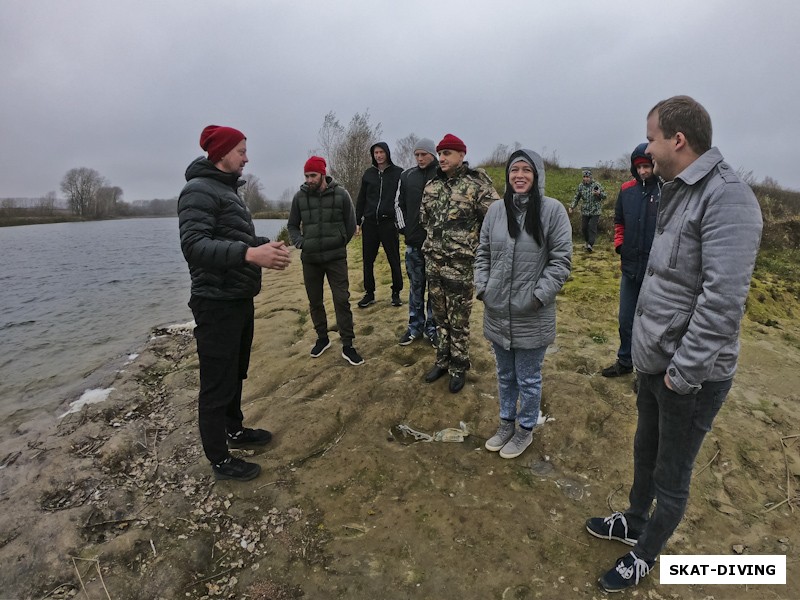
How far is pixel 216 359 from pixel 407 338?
8.99 feet

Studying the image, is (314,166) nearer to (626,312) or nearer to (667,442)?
(626,312)

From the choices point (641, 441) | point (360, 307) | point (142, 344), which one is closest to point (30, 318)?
point (142, 344)

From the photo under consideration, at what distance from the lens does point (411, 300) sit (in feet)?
16.9

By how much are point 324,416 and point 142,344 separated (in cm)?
496

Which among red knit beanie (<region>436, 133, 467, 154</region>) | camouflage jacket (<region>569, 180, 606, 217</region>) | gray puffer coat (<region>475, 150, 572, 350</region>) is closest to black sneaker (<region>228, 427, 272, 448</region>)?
gray puffer coat (<region>475, 150, 572, 350</region>)

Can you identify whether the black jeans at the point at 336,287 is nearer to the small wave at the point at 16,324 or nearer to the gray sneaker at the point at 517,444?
the gray sneaker at the point at 517,444

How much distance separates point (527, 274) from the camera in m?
2.86

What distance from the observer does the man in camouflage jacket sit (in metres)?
9.45

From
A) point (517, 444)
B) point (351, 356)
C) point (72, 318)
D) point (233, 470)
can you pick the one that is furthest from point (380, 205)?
point (72, 318)

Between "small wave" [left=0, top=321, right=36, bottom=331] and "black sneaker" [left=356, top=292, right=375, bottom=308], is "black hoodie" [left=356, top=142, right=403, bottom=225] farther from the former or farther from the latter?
"small wave" [left=0, top=321, right=36, bottom=331]

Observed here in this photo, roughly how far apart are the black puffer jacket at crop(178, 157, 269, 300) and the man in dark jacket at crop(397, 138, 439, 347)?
223 centimetres

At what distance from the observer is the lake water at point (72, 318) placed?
5.53 metres

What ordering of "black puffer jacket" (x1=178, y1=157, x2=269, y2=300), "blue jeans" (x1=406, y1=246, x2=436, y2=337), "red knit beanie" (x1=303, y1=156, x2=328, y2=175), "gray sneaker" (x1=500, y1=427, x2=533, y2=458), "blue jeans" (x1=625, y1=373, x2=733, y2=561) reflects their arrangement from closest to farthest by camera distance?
"blue jeans" (x1=625, y1=373, x2=733, y2=561) → "black puffer jacket" (x1=178, y1=157, x2=269, y2=300) → "gray sneaker" (x1=500, y1=427, x2=533, y2=458) → "red knit beanie" (x1=303, y1=156, x2=328, y2=175) → "blue jeans" (x1=406, y1=246, x2=436, y2=337)

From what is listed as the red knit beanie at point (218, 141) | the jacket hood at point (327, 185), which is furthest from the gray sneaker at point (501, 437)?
the jacket hood at point (327, 185)
